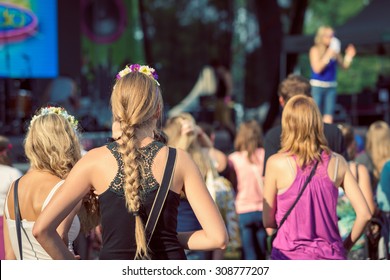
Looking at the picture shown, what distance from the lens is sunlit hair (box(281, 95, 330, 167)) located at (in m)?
4.29

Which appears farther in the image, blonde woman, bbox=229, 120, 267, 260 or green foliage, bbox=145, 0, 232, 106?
green foliage, bbox=145, 0, 232, 106

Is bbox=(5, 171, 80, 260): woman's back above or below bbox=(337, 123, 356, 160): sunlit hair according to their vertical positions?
above

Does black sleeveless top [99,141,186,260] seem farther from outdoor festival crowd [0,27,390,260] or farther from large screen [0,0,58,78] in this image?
large screen [0,0,58,78]

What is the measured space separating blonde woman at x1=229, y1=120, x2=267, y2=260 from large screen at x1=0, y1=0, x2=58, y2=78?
228 inches

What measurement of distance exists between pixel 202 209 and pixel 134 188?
0.86ft

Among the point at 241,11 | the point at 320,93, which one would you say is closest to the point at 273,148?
the point at 320,93

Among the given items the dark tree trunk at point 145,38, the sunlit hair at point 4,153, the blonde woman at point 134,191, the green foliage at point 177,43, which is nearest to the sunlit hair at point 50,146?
the blonde woman at point 134,191

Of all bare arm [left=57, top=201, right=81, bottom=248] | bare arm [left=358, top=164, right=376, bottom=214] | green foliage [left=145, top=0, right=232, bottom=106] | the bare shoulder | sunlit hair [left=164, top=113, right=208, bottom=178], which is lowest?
green foliage [left=145, top=0, right=232, bottom=106]

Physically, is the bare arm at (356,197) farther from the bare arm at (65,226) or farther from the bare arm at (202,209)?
the bare arm at (65,226)

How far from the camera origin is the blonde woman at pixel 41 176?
→ 12.2ft

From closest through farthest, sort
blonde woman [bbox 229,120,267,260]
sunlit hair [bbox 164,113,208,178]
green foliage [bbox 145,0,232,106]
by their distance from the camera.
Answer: sunlit hair [bbox 164,113,208,178]
blonde woman [bbox 229,120,267,260]
green foliage [bbox 145,0,232,106]

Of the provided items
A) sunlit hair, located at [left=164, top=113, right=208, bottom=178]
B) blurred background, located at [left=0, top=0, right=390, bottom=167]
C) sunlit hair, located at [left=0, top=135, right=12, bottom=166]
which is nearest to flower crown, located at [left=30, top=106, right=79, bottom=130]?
sunlit hair, located at [left=0, top=135, right=12, bottom=166]

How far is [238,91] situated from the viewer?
20203 millimetres

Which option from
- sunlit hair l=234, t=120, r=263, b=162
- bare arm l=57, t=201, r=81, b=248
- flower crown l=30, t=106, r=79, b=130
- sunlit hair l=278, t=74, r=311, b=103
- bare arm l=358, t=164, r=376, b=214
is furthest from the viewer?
sunlit hair l=234, t=120, r=263, b=162
